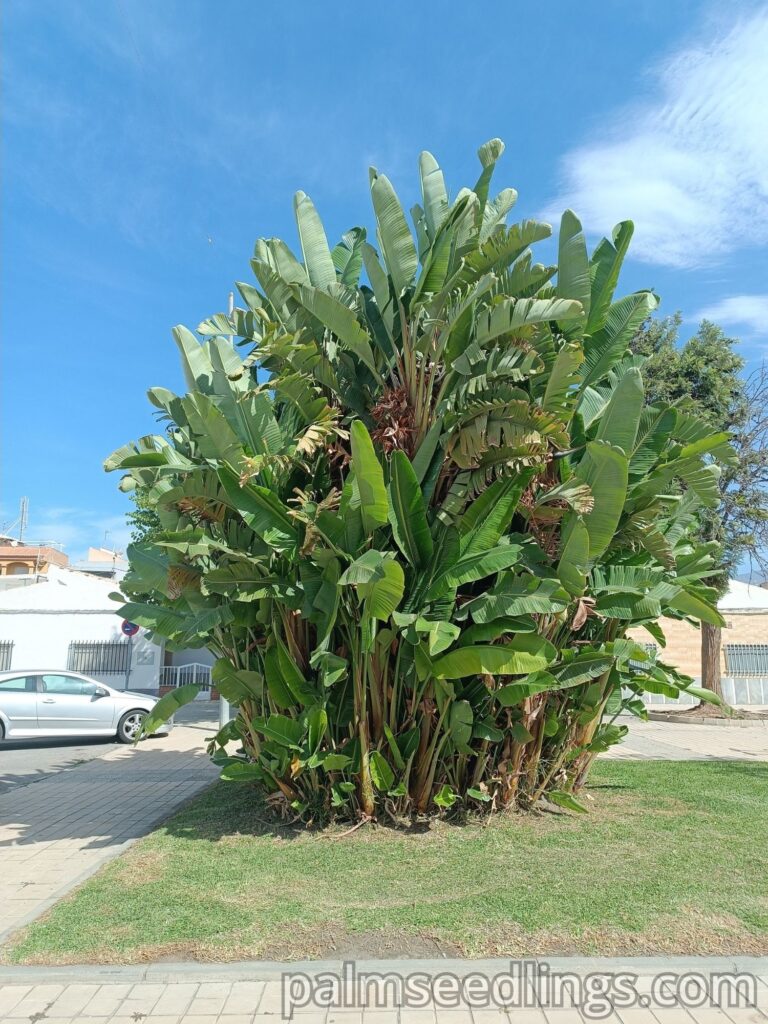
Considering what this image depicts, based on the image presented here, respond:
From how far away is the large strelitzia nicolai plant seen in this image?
639cm

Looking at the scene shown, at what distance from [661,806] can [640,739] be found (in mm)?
8708

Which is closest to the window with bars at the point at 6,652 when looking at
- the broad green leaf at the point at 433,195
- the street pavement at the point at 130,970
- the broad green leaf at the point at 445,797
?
the street pavement at the point at 130,970

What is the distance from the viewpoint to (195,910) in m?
5.06

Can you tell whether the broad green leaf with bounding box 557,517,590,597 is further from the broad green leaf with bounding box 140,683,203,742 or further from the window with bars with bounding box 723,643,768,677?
the window with bars with bounding box 723,643,768,677

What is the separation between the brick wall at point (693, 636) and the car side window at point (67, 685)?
1990cm

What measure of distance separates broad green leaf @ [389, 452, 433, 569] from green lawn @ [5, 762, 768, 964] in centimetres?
258

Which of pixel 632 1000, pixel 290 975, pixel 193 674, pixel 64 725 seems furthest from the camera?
pixel 193 674

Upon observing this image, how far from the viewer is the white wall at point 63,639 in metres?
24.8

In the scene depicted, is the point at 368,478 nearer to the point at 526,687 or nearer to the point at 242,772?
the point at 526,687

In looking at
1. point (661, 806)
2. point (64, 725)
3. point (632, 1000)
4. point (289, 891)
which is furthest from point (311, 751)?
point (64, 725)

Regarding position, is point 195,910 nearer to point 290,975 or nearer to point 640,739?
point 290,975

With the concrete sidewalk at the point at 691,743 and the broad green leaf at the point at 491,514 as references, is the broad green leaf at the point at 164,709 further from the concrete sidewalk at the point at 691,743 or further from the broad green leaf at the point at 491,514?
the concrete sidewalk at the point at 691,743

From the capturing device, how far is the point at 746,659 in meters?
29.3

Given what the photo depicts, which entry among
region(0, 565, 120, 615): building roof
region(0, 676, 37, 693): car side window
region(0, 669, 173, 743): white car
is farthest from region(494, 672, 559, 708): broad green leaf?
region(0, 565, 120, 615): building roof
